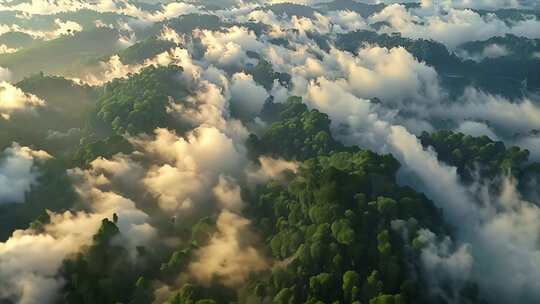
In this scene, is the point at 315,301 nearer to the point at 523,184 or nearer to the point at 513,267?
the point at 513,267

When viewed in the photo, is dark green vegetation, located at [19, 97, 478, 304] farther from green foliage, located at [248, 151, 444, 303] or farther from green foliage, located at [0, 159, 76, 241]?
green foliage, located at [0, 159, 76, 241]

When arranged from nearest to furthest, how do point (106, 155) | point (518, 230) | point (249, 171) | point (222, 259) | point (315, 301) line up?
point (315, 301) → point (222, 259) → point (518, 230) → point (106, 155) → point (249, 171)

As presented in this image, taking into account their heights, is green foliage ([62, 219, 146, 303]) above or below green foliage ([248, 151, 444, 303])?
below

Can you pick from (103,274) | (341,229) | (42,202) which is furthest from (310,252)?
(42,202)

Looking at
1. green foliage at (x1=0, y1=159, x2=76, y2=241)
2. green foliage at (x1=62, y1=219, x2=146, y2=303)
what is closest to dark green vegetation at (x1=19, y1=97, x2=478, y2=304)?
green foliage at (x1=62, y1=219, x2=146, y2=303)

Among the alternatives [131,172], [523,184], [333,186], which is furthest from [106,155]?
[523,184]

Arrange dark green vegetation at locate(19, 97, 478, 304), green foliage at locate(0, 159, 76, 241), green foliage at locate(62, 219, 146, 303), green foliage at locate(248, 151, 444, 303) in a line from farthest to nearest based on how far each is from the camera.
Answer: green foliage at locate(0, 159, 76, 241) < green foliage at locate(248, 151, 444, 303) < dark green vegetation at locate(19, 97, 478, 304) < green foliage at locate(62, 219, 146, 303)

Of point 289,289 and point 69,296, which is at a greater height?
point 289,289

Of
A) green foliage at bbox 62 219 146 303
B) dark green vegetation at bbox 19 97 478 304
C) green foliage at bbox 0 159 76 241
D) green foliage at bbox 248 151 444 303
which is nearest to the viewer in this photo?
green foliage at bbox 62 219 146 303

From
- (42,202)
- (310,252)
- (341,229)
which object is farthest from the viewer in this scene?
(42,202)

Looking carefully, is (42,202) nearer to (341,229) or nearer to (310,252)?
(310,252)

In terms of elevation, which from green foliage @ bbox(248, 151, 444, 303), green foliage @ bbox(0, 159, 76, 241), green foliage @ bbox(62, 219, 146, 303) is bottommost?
green foliage @ bbox(0, 159, 76, 241)
